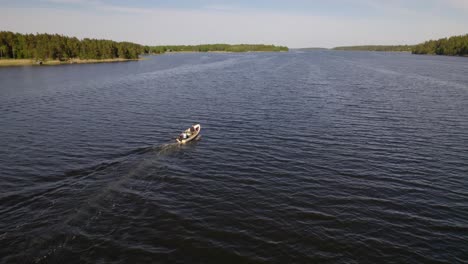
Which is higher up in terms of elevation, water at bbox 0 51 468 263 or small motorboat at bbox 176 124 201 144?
small motorboat at bbox 176 124 201 144

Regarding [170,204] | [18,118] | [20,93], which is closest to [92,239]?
[170,204]

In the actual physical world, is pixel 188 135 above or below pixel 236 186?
above

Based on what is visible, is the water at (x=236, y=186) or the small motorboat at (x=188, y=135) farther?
the small motorboat at (x=188, y=135)

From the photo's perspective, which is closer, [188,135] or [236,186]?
[236,186]

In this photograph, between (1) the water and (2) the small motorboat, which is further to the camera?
(2) the small motorboat

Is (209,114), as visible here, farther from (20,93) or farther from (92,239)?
(20,93)

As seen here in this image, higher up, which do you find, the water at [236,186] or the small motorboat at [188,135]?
the small motorboat at [188,135]

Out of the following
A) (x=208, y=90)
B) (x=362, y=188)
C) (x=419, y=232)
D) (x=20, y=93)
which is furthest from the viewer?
(x=208, y=90)

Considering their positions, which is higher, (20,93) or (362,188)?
(20,93)
